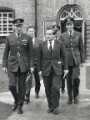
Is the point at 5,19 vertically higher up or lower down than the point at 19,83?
higher up

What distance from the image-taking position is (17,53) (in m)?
8.07

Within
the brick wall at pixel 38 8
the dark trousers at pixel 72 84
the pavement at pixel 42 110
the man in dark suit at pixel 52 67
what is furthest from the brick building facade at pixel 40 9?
the man in dark suit at pixel 52 67

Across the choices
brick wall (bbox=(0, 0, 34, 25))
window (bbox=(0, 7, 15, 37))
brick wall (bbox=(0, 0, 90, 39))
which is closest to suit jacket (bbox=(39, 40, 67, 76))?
brick wall (bbox=(0, 0, 90, 39))

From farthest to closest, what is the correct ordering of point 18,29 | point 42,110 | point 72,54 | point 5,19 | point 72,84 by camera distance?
point 5,19 → point 72,84 → point 72,54 → point 42,110 → point 18,29

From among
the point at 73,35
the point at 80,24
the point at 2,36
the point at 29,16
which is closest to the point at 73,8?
the point at 80,24

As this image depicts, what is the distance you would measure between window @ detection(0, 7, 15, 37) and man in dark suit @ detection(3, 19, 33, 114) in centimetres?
1616

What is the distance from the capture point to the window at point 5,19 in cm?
2419

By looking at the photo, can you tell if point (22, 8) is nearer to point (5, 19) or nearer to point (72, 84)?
point (5, 19)

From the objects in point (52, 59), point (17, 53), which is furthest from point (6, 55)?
point (52, 59)

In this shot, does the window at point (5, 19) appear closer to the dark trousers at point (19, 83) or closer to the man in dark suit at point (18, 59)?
the man in dark suit at point (18, 59)

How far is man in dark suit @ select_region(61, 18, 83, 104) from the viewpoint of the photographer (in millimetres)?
9000

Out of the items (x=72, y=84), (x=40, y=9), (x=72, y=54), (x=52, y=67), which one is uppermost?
(x=40, y=9)

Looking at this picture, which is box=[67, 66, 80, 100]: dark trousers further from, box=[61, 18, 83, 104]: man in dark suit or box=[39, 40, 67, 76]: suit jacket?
box=[39, 40, 67, 76]: suit jacket

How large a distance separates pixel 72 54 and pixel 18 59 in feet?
4.81
